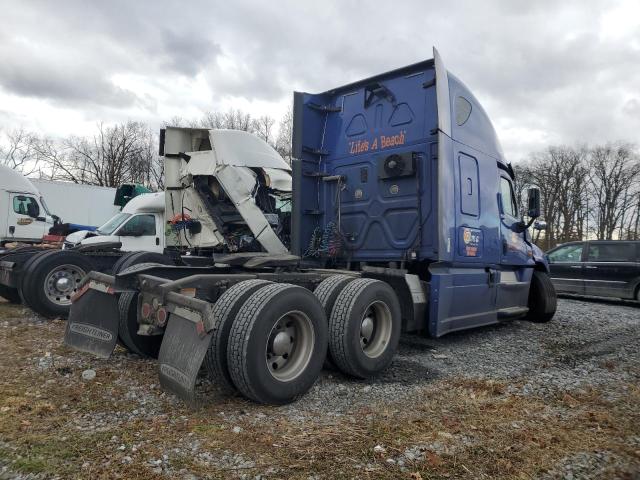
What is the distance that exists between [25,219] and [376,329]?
11.6 meters

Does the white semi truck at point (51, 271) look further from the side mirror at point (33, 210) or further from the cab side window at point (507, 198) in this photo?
the cab side window at point (507, 198)

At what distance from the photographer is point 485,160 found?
6680 mm

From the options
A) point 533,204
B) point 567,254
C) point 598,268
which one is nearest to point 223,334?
point 533,204

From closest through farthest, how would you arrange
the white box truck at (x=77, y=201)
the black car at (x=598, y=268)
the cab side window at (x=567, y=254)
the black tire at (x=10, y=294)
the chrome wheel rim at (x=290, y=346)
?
the chrome wheel rim at (x=290, y=346)
the black tire at (x=10, y=294)
the black car at (x=598, y=268)
the cab side window at (x=567, y=254)
the white box truck at (x=77, y=201)

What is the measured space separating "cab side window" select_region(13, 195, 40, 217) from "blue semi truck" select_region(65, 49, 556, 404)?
19.8 ft

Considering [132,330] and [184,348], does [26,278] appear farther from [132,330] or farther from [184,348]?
[184,348]

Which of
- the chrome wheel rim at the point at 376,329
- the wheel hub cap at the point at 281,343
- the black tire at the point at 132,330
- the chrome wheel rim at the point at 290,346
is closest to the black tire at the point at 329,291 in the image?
the chrome wheel rim at the point at 376,329

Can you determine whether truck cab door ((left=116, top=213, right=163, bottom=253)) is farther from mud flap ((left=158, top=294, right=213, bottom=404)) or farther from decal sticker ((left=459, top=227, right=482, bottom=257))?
mud flap ((left=158, top=294, right=213, bottom=404))

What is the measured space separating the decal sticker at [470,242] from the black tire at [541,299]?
265cm

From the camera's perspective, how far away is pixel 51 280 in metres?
7.41

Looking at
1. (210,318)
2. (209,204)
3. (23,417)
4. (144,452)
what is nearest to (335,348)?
(210,318)

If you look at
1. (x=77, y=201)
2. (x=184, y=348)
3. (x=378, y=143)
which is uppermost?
(x=77, y=201)

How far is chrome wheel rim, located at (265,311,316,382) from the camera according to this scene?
3.87 meters

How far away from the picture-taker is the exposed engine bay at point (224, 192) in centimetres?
819
